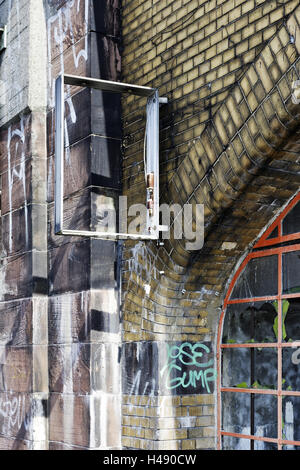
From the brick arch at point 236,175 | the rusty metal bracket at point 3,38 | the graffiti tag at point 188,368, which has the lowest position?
the graffiti tag at point 188,368

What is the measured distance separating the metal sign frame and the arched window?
780 millimetres

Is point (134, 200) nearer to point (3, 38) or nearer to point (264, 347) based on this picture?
point (264, 347)

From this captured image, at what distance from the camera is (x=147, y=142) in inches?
225

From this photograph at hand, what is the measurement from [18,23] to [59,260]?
8.13 feet

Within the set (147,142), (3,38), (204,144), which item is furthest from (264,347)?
(3,38)

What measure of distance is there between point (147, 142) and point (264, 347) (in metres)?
1.75

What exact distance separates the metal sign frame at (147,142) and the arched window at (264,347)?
78 cm

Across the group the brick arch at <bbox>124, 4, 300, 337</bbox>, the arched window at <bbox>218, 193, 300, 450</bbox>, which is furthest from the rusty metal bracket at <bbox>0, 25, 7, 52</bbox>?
the arched window at <bbox>218, 193, 300, 450</bbox>

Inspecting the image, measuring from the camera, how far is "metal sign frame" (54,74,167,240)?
5.37 m

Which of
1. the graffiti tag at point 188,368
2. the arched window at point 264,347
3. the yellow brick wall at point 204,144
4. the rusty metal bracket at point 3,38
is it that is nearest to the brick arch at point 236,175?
the yellow brick wall at point 204,144

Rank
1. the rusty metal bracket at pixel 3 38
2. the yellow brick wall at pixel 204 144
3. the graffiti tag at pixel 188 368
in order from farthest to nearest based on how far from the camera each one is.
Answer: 1. the rusty metal bracket at pixel 3 38
2. the graffiti tag at pixel 188 368
3. the yellow brick wall at pixel 204 144

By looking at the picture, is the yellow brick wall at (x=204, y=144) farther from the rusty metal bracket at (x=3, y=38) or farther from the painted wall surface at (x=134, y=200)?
the rusty metal bracket at (x=3, y=38)

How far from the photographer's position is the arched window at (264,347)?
5035 mm

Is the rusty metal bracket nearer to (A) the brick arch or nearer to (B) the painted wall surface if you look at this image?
(B) the painted wall surface
